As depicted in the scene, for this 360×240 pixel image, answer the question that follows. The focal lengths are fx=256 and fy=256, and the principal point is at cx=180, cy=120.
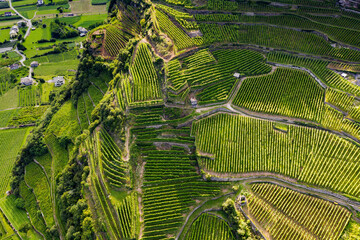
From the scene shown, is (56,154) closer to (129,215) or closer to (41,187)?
(41,187)

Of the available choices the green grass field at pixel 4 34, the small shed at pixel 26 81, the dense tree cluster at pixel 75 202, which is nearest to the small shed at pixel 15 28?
the green grass field at pixel 4 34

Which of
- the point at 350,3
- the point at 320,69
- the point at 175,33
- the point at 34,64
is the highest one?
the point at 350,3

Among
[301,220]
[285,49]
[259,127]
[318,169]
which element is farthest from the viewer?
[285,49]

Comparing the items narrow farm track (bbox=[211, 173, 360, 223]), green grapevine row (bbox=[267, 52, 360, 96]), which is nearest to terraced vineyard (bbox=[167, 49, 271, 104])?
green grapevine row (bbox=[267, 52, 360, 96])

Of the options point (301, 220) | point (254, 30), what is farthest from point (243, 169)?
point (254, 30)

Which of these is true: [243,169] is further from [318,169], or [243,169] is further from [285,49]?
[285,49]

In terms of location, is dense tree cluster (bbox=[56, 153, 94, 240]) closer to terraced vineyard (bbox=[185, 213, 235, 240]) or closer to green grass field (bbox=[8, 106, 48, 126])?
terraced vineyard (bbox=[185, 213, 235, 240])

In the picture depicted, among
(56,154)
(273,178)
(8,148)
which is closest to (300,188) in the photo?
(273,178)
